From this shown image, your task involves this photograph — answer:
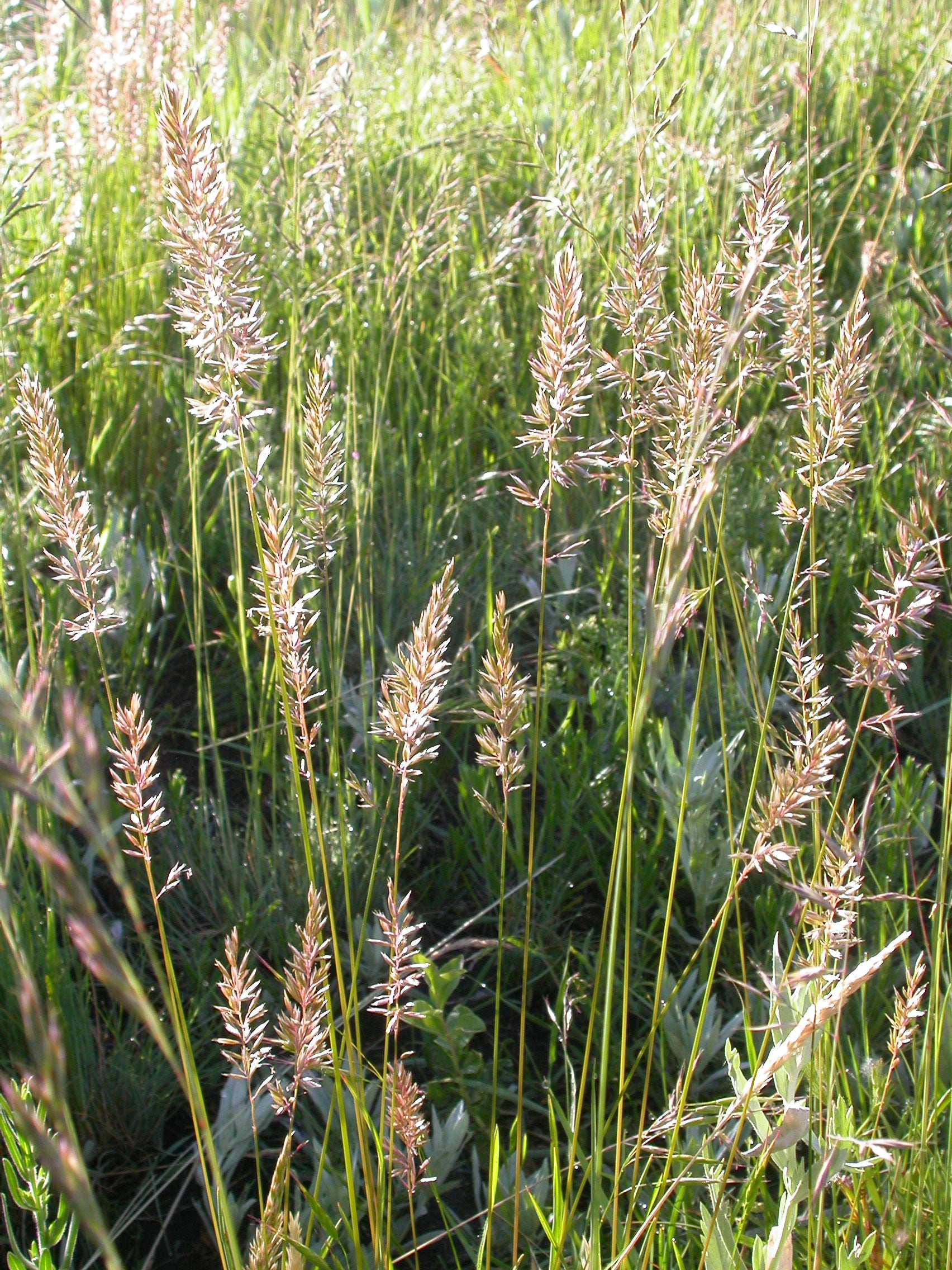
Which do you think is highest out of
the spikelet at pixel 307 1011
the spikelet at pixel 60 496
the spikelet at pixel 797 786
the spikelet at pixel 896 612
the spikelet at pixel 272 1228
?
the spikelet at pixel 60 496

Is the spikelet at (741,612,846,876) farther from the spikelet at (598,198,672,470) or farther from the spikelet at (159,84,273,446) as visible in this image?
the spikelet at (159,84,273,446)

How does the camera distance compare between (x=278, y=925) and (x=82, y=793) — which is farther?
(x=82, y=793)

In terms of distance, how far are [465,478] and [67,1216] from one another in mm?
1462

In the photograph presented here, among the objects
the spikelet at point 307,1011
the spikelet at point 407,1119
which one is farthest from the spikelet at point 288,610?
the spikelet at point 407,1119

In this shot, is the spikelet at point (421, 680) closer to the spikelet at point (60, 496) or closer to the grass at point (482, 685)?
the grass at point (482, 685)

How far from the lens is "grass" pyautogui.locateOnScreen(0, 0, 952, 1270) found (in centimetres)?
92

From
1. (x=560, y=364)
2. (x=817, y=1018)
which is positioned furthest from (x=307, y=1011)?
(x=560, y=364)

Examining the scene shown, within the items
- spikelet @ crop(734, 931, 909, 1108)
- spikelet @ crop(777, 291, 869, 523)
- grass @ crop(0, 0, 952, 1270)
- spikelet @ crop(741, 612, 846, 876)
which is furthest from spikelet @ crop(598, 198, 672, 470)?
spikelet @ crop(734, 931, 909, 1108)

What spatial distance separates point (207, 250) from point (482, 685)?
0.66 meters

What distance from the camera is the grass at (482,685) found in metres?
0.92

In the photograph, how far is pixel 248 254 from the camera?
2.74 ft

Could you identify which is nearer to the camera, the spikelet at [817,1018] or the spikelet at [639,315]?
the spikelet at [817,1018]

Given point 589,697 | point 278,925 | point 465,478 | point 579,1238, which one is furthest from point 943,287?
point 579,1238

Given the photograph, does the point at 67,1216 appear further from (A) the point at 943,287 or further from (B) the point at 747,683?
(A) the point at 943,287
